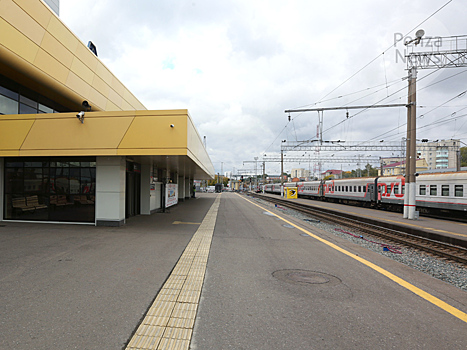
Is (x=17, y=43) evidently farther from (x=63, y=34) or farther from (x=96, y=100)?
(x=96, y=100)

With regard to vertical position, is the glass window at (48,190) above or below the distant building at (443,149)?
below

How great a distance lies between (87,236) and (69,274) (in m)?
4.01

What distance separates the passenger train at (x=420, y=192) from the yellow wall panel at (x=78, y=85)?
22.8 meters

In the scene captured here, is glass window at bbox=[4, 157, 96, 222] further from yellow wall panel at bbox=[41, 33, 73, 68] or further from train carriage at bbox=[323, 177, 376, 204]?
train carriage at bbox=[323, 177, 376, 204]

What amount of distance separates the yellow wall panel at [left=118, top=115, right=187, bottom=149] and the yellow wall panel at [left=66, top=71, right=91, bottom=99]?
655 cm

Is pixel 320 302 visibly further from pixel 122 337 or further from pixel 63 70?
pixel 63 70

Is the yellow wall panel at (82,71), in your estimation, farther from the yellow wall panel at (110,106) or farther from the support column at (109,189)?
the support column at (109,189)

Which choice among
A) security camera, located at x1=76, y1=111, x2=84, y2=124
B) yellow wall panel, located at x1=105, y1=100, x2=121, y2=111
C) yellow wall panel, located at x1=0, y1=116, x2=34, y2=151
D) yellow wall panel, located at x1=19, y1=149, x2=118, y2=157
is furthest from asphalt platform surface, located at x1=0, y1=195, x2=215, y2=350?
yellow wall panel, located at x1=105, y1=100, x2=121, y2=111

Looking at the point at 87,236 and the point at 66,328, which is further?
the point at 87,236

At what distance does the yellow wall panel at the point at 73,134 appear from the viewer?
397 inches

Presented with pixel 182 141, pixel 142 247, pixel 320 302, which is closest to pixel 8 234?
pixel 142 247

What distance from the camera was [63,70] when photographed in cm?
1312

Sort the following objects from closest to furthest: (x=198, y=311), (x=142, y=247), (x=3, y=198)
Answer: (x=198, y=311) → (x=142, y=247) → (x=3, y=198)

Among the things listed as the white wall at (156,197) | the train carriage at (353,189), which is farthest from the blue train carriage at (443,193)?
the white wall at (156,197)
